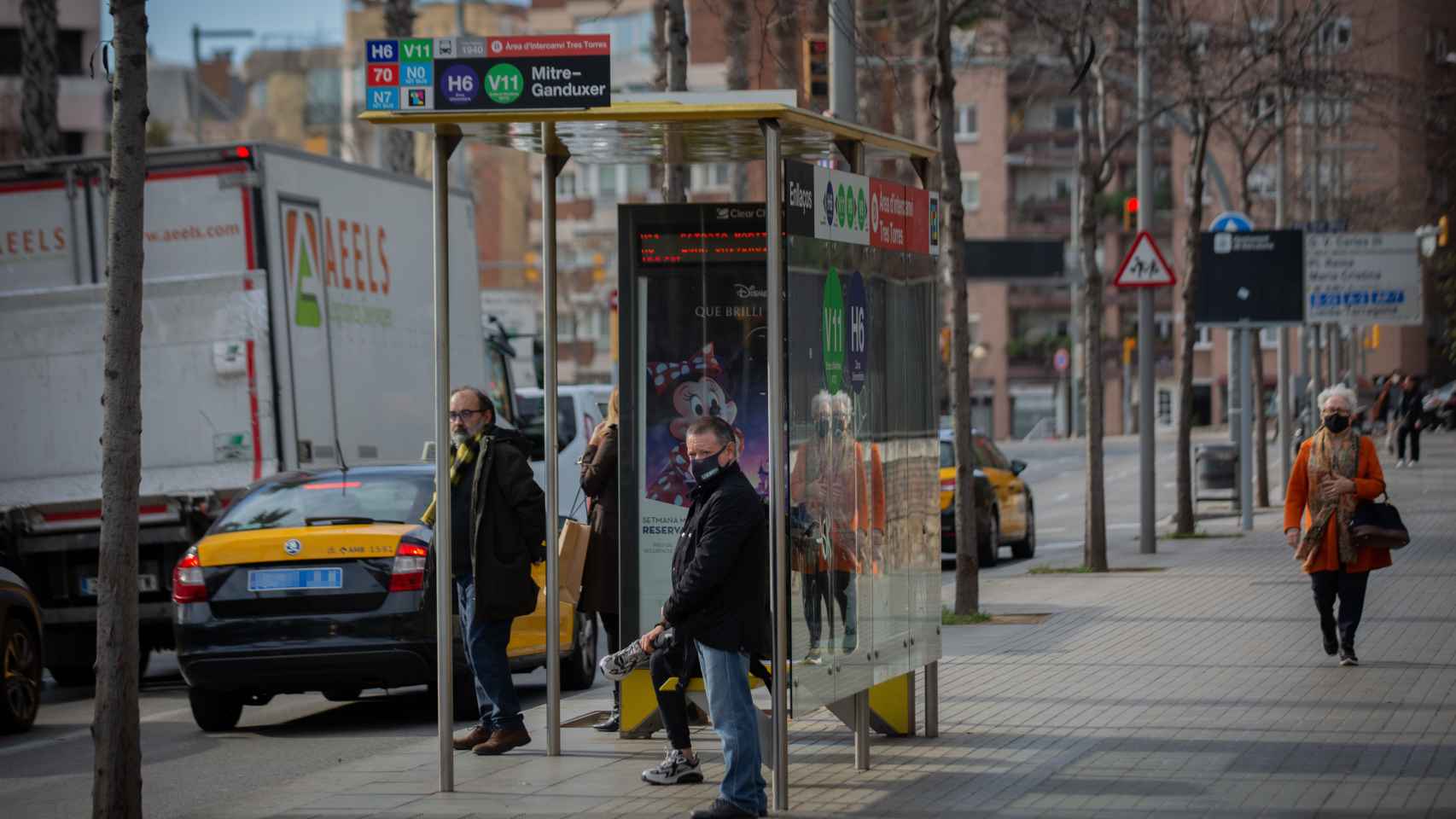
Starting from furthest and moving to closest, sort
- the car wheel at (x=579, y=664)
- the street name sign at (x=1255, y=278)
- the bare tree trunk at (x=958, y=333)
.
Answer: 1. the street name sign at (x=1255, y=278)
2. the bare tree trunk at (x=958, y=333)
3. the car wheel at (x=579, y=664)

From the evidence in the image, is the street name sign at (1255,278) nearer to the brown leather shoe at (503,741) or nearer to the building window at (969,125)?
the brown leather shoe at (503,741)

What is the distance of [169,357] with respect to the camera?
54.3 feet

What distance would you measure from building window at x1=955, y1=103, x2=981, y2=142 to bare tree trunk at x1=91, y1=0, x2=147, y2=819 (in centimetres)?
8254

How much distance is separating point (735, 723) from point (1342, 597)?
619 centimetres

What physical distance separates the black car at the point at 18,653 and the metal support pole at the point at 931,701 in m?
5.71

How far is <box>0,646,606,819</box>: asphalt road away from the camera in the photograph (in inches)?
424

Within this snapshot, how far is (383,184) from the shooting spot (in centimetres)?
1903

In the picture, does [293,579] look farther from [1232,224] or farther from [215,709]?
[1232,224]

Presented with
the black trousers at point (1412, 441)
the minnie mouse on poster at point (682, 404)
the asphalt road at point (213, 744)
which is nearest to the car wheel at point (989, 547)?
the asphalt road at point (213, 744)

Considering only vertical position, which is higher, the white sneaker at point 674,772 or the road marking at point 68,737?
the white sneaker at point 674,772

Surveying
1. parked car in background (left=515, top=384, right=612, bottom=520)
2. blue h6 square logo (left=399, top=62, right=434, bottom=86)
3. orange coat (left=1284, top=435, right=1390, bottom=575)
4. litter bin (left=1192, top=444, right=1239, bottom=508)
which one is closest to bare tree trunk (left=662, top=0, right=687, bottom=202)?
orange coat (left=1284, top=435, right=1390, bottom=575)

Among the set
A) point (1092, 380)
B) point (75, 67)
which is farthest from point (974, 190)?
point (1092, 380)

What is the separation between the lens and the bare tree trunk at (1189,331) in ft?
89.0

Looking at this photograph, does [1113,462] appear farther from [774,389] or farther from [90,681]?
[774,389]
